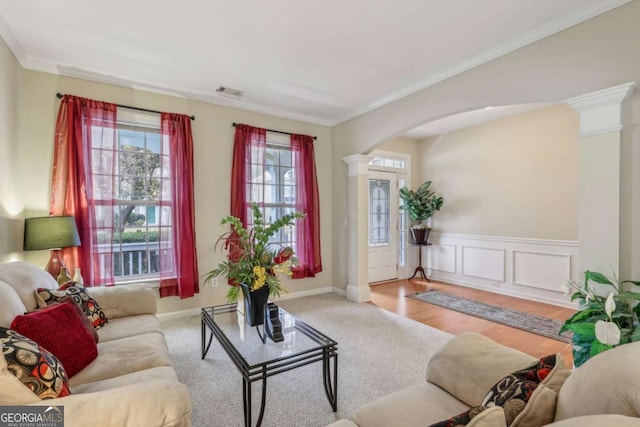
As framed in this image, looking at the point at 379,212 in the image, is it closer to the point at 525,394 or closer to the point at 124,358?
the point at 124,358

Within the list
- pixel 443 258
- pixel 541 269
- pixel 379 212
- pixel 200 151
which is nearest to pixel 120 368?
pixel 200 151

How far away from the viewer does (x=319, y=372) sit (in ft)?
7.89

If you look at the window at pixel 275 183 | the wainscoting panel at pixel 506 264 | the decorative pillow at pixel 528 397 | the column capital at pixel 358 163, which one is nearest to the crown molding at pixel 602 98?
the decorative pillow at pixel 528 397

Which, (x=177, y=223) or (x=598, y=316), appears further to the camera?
(x=177, y=223)

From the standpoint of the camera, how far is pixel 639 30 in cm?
197

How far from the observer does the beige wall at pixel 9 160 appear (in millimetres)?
2410

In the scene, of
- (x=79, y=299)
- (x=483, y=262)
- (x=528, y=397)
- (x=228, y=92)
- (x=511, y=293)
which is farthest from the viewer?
(x=483, y=262)

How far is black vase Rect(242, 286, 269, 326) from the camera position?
2.15 m

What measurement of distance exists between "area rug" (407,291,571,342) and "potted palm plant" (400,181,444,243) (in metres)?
1.24

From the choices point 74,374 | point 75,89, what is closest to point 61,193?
point 75,89

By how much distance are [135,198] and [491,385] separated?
3.61 metres

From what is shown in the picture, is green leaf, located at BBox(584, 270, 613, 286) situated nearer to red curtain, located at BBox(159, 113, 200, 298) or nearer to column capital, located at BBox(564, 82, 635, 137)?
column capital, located at BBox(564, 82, 635, 137)

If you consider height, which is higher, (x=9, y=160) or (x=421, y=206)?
(x=9, y=160)

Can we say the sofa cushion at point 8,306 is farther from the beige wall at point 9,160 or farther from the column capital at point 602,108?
the column capital at point 602,108
